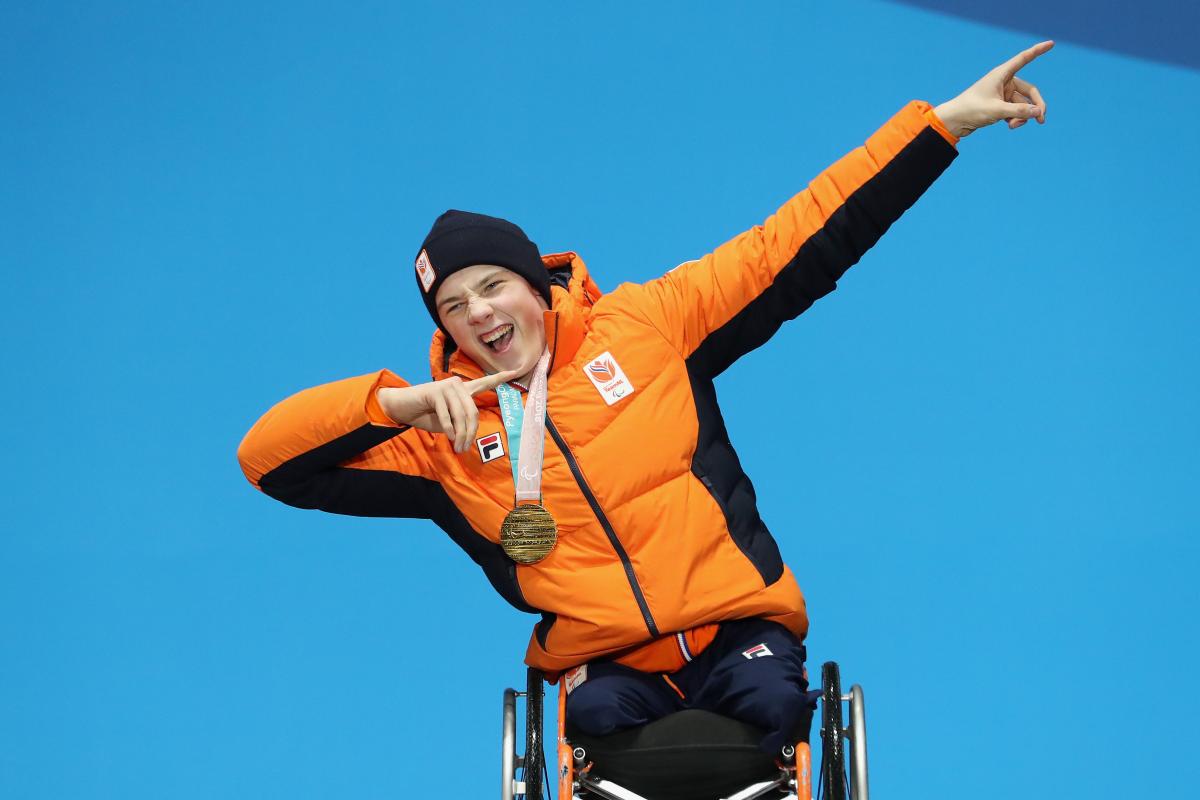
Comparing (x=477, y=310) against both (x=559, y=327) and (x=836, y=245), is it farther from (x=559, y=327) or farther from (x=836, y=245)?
(x=836, y=245)

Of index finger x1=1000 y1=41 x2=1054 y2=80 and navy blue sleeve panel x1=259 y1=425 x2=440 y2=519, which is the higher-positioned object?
index finger x1=1000 y1=41 x2=1054 y2=80

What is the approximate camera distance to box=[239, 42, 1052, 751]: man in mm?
2480

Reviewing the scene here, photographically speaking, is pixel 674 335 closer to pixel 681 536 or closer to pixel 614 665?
pixel 681 536

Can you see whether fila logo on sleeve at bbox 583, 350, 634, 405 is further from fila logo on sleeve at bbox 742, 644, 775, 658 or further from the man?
fila logo on sleeve at bbox 742, 644, 775, 658

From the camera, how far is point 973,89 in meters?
2.51

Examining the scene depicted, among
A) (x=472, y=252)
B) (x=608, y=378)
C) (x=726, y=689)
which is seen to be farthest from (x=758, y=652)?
(x=472, y=252)

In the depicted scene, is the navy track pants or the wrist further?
the wrist

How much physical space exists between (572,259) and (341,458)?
0.50 metres

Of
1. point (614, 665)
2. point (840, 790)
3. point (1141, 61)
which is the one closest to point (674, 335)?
point (614, 665)

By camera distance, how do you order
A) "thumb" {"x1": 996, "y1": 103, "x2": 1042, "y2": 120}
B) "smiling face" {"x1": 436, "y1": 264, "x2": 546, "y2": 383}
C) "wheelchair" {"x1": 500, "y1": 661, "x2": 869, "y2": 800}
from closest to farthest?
"wheelchair" {"x1": 500, "y1": 661, "x2": 869, "y2": 800}, "thumb" {"x1": 996, "y1": 103, "x2": 1042, "y2": 120}, "smiling face" {"x1": 436, "y1": 264, "x2": 546, "y2": 383}

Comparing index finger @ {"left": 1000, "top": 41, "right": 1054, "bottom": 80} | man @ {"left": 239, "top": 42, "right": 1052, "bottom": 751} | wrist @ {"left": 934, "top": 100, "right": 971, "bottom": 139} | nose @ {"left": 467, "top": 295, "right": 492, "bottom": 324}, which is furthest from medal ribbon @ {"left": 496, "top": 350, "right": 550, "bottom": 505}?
index finger @ {"left": 1000, "top": 41, "right": 1054, "bottom": 80}

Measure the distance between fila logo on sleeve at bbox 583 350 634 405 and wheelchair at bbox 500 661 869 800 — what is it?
0.49 meters

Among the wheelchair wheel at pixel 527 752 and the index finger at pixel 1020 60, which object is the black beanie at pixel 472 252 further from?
the index finger at pixel 1020 60

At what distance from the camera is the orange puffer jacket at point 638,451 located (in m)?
2.49
